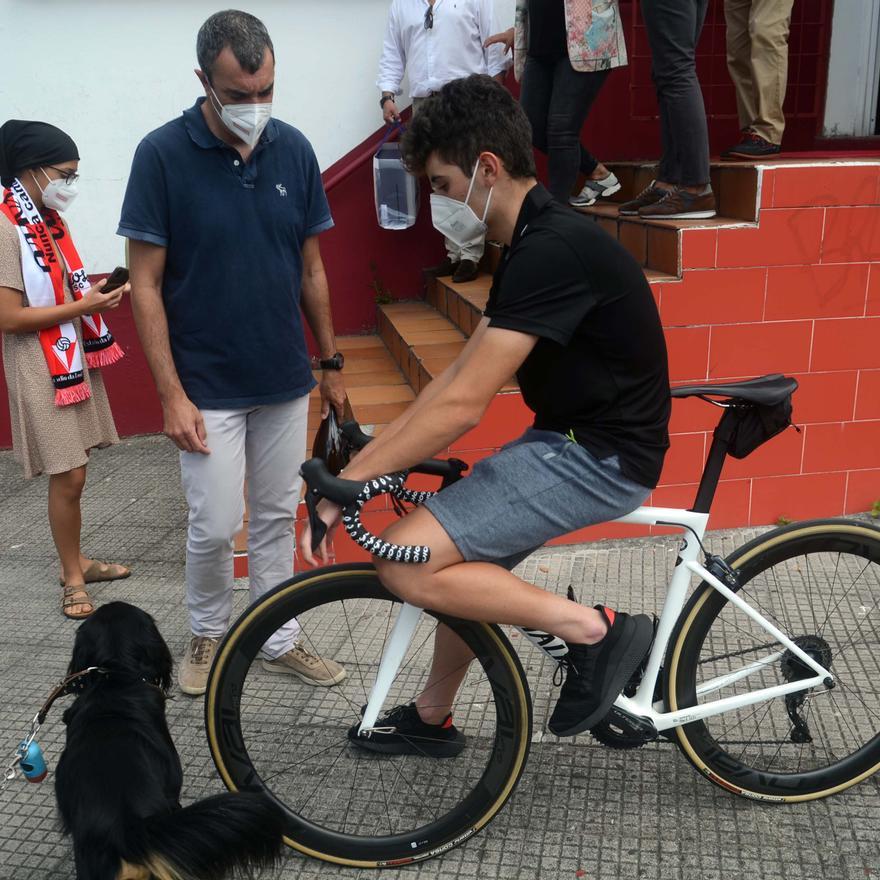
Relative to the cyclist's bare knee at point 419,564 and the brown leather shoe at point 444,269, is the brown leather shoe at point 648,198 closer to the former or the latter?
the brown leather shoe at point 444,269

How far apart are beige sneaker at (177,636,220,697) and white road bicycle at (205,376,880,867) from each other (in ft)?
1.05

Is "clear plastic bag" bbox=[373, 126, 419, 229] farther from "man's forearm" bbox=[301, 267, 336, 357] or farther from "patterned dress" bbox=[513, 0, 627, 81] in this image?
"man's forearm" bbox=[301, 267, 336, 357]

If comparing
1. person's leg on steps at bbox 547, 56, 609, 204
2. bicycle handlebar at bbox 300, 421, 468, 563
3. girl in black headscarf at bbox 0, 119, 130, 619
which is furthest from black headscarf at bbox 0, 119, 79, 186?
bicycle handlebar at bbox 300, 421, 468, 563

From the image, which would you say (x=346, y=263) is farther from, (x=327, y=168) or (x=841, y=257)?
(x=841, y=257)

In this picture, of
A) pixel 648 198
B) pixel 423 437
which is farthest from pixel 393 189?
pixel 423 437

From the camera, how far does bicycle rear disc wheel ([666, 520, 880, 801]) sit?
8.10ft

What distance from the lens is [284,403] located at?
3.20 m

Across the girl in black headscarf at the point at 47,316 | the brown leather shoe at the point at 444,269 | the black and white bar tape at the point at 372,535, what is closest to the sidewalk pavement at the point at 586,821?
the girl in black headscarf at the point at 47,316

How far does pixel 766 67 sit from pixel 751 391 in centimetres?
302

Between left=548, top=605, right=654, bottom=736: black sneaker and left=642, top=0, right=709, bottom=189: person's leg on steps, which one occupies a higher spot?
left=642, top=0, right=709, bottom=189: person's leg on steps

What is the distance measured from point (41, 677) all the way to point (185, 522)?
1454 millimetres

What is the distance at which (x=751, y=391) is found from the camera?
92.6 inches

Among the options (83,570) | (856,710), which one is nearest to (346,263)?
(83,570)

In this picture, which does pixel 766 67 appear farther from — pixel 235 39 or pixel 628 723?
pixel 628 723
